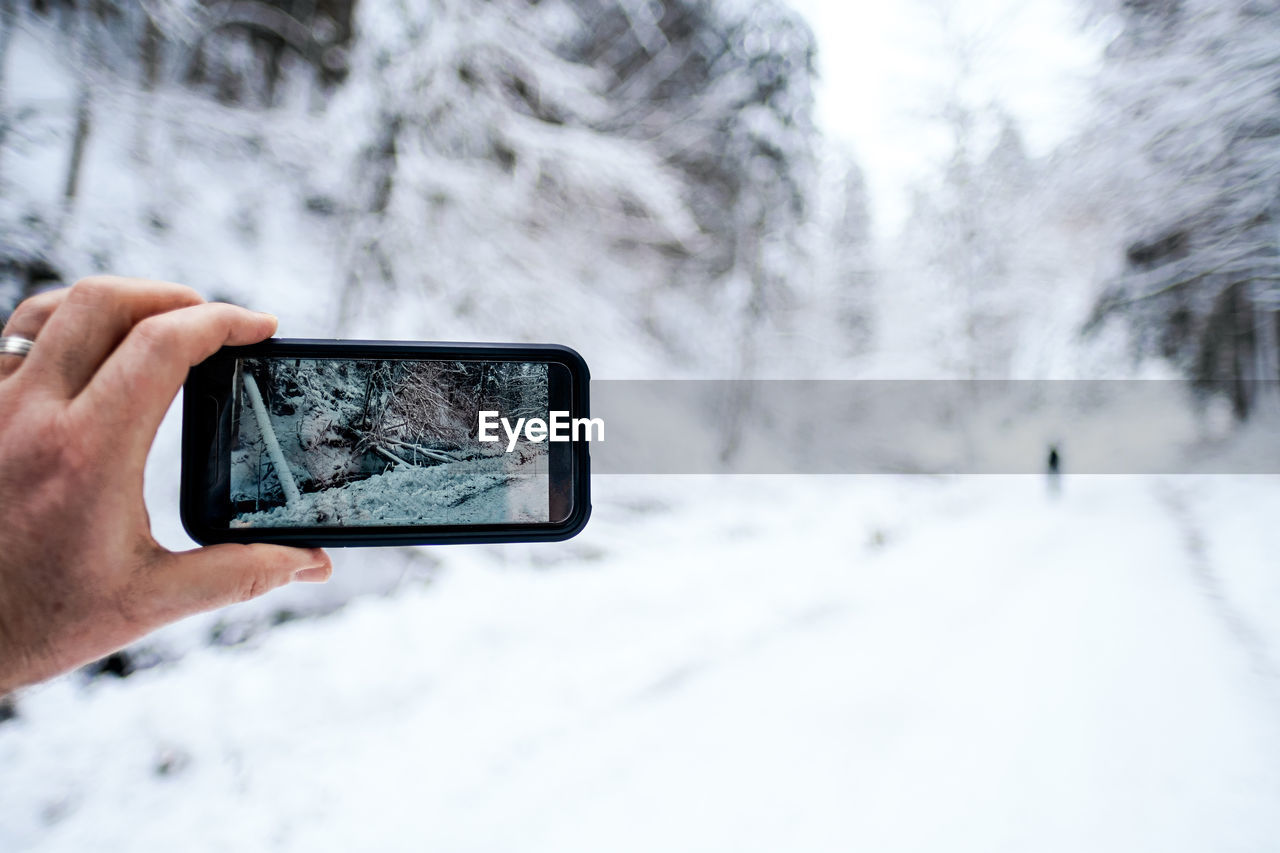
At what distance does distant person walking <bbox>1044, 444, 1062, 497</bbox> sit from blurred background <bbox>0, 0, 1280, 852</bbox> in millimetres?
69

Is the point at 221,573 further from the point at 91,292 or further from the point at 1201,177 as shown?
the point at 1201,177

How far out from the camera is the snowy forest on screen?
71 cm

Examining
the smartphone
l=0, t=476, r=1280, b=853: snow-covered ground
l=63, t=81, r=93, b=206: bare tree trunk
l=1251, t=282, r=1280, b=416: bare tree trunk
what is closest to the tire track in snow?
l=0, t=476, r=1280, b=853: snow-covered ground

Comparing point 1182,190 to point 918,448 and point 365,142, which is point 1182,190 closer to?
point 918,448

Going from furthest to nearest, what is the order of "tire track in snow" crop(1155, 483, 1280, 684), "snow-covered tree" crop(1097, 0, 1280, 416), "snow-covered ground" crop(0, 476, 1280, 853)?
"snow-covered tree" crop(1097, 0, 1280, 416)
"tire track in snow" crop(1155, 483, 1280, 684)
"snow-covered ground" crop(0, 476, 1280, 853)

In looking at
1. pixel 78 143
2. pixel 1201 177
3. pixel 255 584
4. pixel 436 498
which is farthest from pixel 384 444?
pixel 1201 177

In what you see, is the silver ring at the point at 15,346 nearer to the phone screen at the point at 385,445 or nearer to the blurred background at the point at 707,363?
the phone screen at the point at 385,445

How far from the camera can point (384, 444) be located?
78 centimetres

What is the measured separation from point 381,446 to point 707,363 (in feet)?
9.15

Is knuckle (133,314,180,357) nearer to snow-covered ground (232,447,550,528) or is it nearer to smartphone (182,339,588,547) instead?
smartphone (182,339,588,547)

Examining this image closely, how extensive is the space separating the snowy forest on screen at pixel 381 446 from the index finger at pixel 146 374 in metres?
0.09

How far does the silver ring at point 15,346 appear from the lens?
61 centimetres

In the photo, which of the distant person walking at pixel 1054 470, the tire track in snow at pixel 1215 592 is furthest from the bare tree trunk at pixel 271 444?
the distant person walking at pixel 1054 470

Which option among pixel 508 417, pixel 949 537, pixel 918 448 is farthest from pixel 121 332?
pixel 918 448
